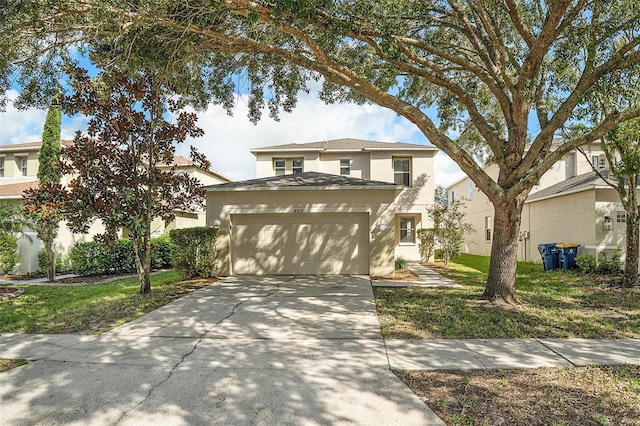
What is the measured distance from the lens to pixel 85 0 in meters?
6.00

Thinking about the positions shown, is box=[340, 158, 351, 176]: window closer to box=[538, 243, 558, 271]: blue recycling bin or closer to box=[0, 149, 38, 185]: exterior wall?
box=[538, 243, 558, 271]: blue recycling bin

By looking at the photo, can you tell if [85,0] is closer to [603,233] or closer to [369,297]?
[369,297]

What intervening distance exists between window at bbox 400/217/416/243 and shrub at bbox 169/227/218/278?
1034 cm

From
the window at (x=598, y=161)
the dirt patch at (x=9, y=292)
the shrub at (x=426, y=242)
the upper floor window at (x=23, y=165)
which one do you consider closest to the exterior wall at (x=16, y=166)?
the upper floor window at (x=23, y=165)

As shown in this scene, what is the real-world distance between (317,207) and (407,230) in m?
8.13

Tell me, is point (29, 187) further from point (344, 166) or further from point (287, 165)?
point (344, 166)

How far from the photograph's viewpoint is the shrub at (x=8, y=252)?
12.9m

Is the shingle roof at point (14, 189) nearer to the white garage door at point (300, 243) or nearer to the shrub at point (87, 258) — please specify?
the shrub at point (87, 258)

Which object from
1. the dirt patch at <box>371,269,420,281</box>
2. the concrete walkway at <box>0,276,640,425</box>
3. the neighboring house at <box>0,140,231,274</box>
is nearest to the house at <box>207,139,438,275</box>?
the dirt patch at <box>371,269,420,281</box>

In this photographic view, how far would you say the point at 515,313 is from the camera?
7.00 meters

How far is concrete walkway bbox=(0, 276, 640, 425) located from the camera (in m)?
3.37

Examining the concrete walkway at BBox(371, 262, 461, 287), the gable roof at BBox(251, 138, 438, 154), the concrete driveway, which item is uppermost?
the gable roof at BBox(251, 138, 438, 154)

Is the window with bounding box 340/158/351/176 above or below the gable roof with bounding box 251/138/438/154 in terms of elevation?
below

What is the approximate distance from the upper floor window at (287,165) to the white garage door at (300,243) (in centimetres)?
745
